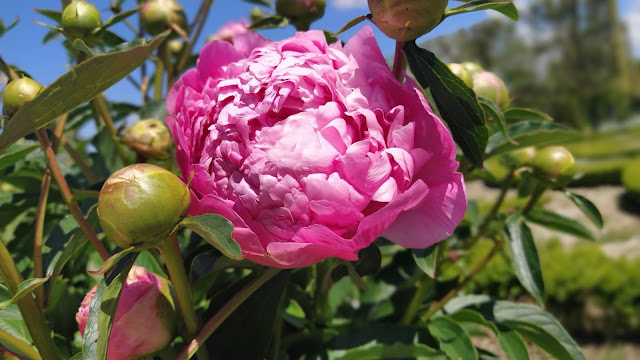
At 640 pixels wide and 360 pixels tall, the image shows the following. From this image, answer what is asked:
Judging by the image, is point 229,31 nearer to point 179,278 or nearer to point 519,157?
point 519,157

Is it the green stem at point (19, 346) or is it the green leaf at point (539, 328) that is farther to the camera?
the green leaf at point (539, 328)

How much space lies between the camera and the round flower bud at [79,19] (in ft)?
1.62

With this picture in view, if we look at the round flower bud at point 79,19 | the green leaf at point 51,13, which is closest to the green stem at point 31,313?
the round flower bud at point 79,19

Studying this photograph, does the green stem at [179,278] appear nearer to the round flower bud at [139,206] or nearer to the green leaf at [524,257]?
the round flower bud at [139,206]

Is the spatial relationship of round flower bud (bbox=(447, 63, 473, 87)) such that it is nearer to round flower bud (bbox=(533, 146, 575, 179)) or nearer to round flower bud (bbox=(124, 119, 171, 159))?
round flower bud (bbox=(533, 146, 575, 179))

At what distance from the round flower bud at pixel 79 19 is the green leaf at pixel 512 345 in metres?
0.54

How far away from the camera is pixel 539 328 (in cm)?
60

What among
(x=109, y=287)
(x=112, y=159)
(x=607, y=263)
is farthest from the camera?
(x=607, y=263)

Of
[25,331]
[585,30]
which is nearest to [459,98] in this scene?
[25,331]

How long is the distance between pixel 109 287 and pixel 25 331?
0.74 ft

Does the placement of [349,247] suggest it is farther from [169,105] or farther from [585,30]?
[585,30]

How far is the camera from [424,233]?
0.37m

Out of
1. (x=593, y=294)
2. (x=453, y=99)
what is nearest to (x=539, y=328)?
(x=453, y=99)

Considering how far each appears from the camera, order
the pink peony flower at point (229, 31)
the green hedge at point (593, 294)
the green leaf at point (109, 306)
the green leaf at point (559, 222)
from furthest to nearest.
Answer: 1. the green hedge at point (593, 294)
2. the pink peony flower at point (229, 31)
3. the green leaf at point (559, 222)
4. the green leaf at point (109, 306)
